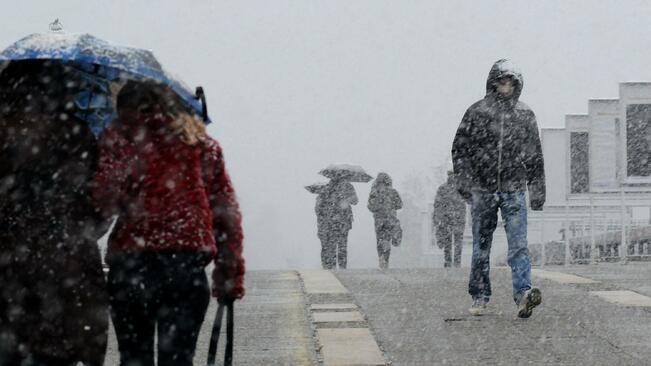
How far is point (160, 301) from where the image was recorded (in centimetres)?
443

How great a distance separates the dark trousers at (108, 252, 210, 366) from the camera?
4.42m

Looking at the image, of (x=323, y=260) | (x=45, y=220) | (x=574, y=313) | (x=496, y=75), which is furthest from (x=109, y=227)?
(x=323, y=260)

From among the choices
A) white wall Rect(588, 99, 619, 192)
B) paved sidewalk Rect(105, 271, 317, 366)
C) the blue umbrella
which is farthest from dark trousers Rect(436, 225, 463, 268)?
the blue umbrella

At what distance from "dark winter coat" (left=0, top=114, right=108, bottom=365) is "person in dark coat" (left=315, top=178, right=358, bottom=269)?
16.8m

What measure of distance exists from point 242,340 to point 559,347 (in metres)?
2.24

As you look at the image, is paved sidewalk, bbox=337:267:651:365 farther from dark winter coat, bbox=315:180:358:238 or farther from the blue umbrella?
dark winter coat, bbox=315:180:358:238

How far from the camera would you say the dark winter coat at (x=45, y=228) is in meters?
4.69

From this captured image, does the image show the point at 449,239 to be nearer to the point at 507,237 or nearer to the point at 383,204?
the point at 383,204

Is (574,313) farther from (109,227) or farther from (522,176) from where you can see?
(109,227)

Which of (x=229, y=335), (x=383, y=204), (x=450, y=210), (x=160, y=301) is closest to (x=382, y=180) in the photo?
(x=383, y=204)

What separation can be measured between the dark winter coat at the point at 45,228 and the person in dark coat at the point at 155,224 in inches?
7.4

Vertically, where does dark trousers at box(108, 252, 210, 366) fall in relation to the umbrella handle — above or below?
below

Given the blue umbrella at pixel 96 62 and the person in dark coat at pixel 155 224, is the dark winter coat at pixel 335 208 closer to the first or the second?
the blue umbrella at pixel 96 62

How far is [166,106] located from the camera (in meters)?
4.50
